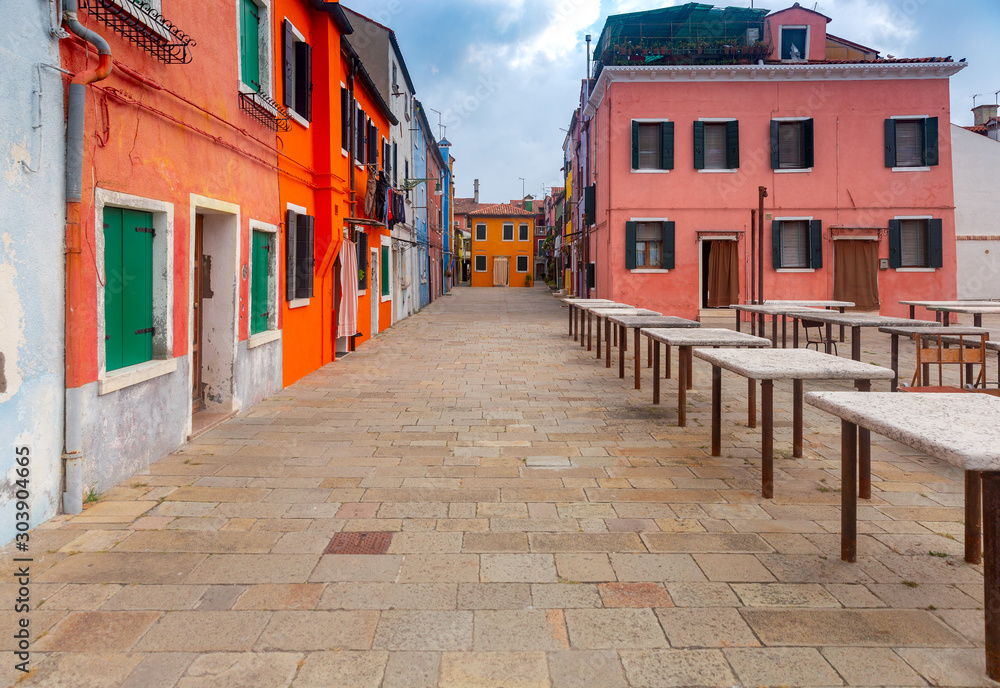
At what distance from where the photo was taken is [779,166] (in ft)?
60.4

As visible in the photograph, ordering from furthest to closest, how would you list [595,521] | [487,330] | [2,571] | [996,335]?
1. [487,330]
2. [996,335]
3. [595,521]
4. [2,571]

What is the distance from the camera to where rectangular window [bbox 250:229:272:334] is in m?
7.97

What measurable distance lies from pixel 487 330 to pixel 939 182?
474 inches

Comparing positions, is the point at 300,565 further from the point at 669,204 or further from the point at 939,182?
the point at 939,182

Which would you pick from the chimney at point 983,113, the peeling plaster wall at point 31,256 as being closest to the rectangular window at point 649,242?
the peeling plaster wall at point 31,256

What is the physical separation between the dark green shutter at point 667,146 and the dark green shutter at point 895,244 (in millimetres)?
5763

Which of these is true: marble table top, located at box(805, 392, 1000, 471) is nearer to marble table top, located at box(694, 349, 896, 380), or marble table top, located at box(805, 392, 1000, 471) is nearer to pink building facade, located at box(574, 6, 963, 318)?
marble table top, located at box(694, 349, 896, 380)

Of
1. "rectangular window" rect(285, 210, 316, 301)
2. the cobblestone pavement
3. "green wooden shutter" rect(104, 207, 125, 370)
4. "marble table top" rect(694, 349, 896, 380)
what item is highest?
"rectangular window" rect(285, 210, 316, 301)

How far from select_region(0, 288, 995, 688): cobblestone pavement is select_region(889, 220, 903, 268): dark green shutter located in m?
14.4

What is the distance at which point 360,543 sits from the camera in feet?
12.6

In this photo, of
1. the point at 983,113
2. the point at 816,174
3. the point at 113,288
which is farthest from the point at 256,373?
the point at 983,113

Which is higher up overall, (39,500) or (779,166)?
(779,166)

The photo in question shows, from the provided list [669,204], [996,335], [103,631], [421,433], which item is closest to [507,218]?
[669,204]

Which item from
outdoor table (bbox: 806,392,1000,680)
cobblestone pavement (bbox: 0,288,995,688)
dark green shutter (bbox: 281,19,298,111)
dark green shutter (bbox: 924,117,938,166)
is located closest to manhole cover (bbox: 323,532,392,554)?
cobblestone pavement (bbox: 0,288,995,688)
